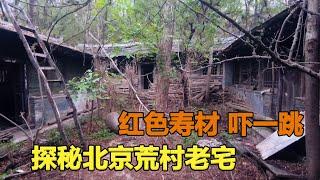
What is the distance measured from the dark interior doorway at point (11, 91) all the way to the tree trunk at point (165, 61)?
440cm

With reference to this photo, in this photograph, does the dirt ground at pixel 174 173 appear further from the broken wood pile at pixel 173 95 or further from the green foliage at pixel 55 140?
the broken wood pile at pixel 173 95

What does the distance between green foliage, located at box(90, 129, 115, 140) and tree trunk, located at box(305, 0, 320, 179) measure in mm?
5433

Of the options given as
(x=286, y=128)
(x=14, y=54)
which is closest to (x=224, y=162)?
(x=286, y=128)

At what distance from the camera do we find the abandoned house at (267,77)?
6.80 metres

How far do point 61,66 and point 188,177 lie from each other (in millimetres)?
7731

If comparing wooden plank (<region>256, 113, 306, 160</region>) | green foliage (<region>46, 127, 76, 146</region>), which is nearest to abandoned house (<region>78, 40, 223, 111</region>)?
green foliage (<region>46, 127, 76, 146</region>)

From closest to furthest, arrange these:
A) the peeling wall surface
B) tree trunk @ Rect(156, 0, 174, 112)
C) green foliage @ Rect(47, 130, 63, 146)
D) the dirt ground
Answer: the dirt ground → green foliage @ Rect(47, 130, 63, 146) → tree trunk @ Rect(156, 0, 174, 112) → the peeling wall surface

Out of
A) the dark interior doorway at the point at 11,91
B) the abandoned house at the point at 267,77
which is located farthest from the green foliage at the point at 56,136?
the abandoned house at the point at 267,77

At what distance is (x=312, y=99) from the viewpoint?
12.5ft

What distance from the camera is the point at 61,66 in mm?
11148

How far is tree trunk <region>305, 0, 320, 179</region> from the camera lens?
364cm

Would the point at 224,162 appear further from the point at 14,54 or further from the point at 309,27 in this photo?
the point at 14,54

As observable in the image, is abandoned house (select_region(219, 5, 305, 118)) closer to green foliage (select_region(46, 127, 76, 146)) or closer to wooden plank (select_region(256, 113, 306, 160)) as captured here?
wooden plank (select_region(256, 113, 306, 160))

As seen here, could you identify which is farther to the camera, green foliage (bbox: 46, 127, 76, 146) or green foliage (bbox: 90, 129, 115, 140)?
green foliage (bbox: 90, 129, 115, 140)
